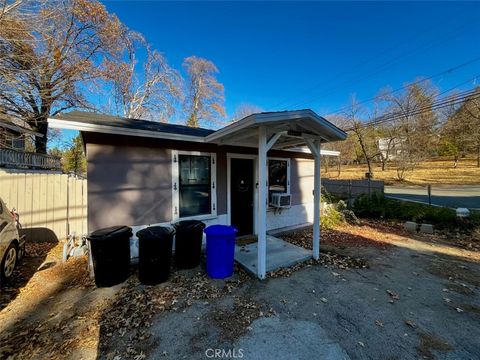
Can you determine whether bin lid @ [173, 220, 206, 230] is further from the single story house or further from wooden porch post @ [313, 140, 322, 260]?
wooden porch post @ [313, 140, 322, 260]

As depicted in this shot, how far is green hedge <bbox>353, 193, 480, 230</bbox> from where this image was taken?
688 centimetres

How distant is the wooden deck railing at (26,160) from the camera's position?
919 cm

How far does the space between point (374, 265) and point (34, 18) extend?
9.39 meters

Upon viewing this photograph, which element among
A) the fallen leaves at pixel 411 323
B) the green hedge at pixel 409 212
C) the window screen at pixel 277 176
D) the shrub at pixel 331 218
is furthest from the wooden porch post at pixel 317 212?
the green hedge at pixel 409 212

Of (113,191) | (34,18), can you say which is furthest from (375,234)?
(34,18)

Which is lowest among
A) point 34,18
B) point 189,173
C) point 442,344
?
point 442,344

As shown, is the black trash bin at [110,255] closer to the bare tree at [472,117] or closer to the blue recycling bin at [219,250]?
the blue recycling bin at [219,250]

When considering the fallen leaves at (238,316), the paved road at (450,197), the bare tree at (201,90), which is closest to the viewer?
the fallen leaves at (238,316)

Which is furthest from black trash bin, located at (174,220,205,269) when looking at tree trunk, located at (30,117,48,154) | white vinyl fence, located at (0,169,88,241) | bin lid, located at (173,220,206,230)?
tree trunk, located at (30,117,48,154)

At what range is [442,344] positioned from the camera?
2.43 m

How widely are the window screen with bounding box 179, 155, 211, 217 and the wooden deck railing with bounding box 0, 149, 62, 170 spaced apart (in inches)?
356

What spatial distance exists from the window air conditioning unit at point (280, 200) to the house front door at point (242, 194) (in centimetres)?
70

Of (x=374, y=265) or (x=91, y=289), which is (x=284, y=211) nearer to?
(x=374, y=265)

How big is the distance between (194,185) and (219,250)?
1.78 m
